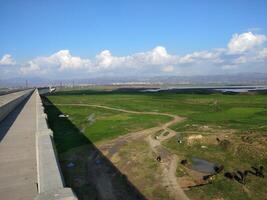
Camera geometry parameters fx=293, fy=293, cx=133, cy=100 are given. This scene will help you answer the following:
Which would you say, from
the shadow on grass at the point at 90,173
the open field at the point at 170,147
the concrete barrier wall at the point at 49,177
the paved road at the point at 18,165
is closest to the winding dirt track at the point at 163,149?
the open field at the point at 170,147

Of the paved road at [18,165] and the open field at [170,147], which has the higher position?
the paved road at [18,165]

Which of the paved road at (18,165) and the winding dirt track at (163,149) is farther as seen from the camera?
the winding dirt track at (163,149)

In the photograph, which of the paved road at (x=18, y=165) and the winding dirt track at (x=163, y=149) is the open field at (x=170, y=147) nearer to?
the winding dirt track at (x=163, y=149)

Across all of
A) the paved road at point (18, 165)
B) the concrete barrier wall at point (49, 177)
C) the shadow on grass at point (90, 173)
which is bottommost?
the shadow on grass at point (90, 173)

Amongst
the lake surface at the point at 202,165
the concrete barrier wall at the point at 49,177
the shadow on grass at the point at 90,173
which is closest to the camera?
the concrete barrier wall at the point at 49,177

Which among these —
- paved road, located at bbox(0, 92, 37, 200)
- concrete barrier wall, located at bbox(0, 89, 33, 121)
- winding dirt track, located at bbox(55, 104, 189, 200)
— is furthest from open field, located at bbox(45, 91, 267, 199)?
concrete barrier wall, located at bbox(0, 89, 33, 121)
